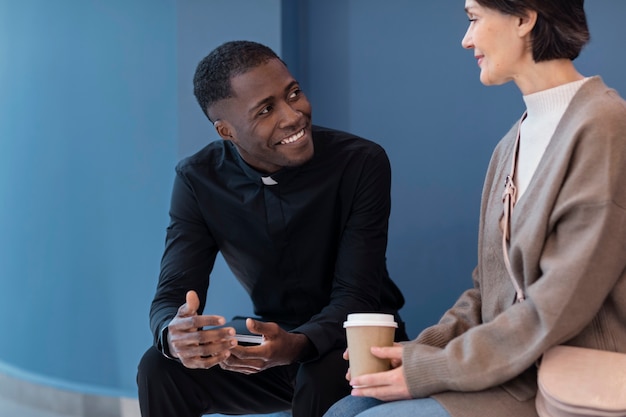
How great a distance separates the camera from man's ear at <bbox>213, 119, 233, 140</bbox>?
2.94 metres

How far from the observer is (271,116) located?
112 inches

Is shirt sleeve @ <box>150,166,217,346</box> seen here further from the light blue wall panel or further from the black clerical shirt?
the light blue wall panel

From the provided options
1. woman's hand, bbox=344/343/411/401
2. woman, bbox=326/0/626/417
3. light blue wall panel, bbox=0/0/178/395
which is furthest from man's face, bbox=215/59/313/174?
light blue wall panel, bbox=0/0/178/395

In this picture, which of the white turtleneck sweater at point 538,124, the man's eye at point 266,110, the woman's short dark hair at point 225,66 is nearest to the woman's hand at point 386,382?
the white turtleneck sweater at point 538,124

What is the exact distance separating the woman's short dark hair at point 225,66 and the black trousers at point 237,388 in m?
0.84

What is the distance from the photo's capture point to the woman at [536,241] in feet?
5.90

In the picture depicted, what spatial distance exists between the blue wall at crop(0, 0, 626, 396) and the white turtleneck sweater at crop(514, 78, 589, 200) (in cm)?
113

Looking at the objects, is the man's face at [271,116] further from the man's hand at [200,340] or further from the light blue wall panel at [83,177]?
the light blue wall panel at [83,177]

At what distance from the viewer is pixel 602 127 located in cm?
184

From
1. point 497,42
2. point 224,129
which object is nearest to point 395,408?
point 497,42

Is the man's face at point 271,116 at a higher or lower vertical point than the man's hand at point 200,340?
higher

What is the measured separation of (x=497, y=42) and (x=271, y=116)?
98 cm

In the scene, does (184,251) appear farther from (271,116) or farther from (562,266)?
(562,266)

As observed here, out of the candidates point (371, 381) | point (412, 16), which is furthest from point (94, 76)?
point (371, 381)
